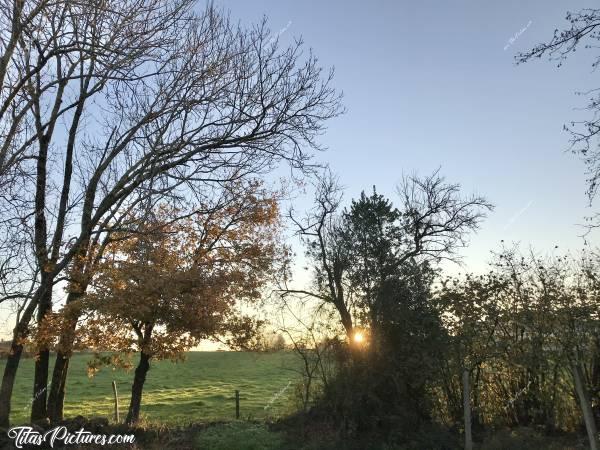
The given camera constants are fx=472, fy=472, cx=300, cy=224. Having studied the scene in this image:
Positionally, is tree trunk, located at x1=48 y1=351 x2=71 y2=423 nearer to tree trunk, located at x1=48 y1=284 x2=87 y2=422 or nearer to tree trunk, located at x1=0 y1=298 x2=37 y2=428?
tree trunk, located at x1=48 y1=284 x2=87 y2=422

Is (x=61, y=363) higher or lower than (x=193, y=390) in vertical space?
higher

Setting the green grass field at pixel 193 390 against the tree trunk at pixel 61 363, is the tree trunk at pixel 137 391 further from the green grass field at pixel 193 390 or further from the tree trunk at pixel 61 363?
the tree trunk at pixel 61 363

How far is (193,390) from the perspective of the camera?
113 feet

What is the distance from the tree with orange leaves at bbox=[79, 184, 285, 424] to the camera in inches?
551

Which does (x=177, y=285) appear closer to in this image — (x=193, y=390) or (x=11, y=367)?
(x=11, y=367)

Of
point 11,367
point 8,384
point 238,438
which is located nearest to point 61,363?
point 11,367

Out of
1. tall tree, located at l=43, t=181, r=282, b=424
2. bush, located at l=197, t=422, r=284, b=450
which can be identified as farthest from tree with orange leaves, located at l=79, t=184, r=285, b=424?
bush, located at l=197, t=422, r=284, b=450

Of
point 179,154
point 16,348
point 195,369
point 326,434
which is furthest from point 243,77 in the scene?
point 195,369

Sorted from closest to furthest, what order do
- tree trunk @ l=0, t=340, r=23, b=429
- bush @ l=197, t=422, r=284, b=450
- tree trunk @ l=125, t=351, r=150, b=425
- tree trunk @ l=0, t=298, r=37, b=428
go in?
bush @ l=197, t=422, r=284, b=450
tree trunk @ l=0, t=298, r=37, b=428
tree trunk @ l=0, t=340, r=23, b=429
tree trunk @ l=125, t=351, r=150, b=425

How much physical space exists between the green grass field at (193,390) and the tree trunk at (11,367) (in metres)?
5.27

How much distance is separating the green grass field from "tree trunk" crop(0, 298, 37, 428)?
5.27 m

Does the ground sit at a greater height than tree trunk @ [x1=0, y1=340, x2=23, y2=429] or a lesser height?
lesser

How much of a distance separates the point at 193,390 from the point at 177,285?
22483mm

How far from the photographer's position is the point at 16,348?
43.2ft
